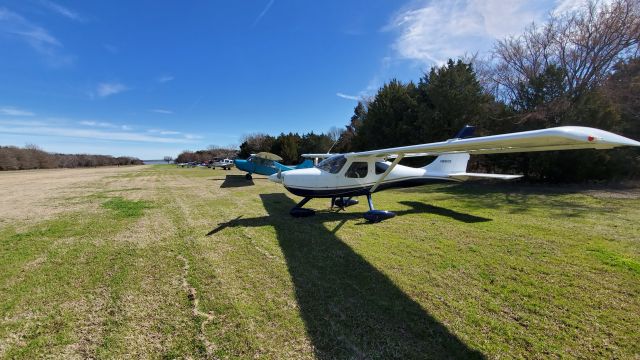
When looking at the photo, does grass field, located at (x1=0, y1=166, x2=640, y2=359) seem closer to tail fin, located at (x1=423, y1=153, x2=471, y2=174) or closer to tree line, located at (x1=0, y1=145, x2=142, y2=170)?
tail fin, located at (x1=423, y1=153, x2=471, y2=174)

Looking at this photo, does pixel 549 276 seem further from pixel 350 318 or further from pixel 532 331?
pixel 350 318

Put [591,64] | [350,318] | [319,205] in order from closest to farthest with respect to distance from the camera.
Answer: [350,318], [319,205], [591,64]

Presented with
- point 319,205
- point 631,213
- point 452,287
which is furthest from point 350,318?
point 631,213

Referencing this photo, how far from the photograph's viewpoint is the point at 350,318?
3344 millimetres

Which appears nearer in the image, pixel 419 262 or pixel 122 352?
pixel 122 352

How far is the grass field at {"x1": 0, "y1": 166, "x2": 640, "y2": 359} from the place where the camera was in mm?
2914

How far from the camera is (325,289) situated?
4.05 meters

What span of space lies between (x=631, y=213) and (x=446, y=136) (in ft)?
44.6

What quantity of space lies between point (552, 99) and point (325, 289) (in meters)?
20.0

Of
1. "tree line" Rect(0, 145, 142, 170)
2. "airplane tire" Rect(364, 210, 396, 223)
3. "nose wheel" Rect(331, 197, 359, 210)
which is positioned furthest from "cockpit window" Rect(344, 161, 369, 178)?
"tree line" Rect(0, 145, 142, 170)

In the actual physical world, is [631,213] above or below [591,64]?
below

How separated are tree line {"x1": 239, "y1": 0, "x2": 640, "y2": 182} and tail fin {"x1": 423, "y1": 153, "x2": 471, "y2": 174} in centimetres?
920

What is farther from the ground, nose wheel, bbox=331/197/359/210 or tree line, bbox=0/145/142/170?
tree line, bbox=0/145/142/170

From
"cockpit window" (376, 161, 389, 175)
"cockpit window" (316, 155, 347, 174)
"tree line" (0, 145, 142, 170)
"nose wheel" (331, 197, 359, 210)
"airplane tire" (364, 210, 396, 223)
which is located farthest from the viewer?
"tree line" (0, 145, 142, 170)
